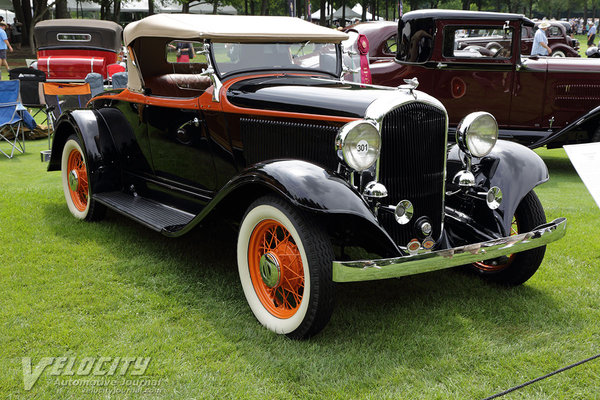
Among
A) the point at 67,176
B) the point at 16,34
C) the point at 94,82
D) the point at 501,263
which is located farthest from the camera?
the point at 16,34

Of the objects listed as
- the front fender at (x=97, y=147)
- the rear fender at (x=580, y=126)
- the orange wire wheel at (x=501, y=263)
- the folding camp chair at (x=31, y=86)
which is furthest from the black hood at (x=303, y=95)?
the folding camp chair at (x=31, y=86)

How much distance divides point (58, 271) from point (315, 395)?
7.42 feet

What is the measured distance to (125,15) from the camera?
5594 cm

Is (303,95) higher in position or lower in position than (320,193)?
higher

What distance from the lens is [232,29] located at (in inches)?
154

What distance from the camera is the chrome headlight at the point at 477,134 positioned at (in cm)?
346

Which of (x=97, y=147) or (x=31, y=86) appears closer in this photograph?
(x=97, y=147)

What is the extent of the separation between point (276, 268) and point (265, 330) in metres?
0.35

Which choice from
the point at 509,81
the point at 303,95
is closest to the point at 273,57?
the point at 303,95

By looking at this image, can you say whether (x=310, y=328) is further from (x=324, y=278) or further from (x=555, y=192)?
(x=555, y=192)

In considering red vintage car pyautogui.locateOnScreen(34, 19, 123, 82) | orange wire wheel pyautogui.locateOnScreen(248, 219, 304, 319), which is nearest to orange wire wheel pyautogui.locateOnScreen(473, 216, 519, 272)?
orange wire wheel pyautogui.locateOnScreen(248, 219, 304, 319)

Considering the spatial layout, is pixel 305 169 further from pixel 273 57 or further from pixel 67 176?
pixel 67 176

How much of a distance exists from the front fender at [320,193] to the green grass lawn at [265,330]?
587mm

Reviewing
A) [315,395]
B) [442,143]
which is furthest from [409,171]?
[315,395]
